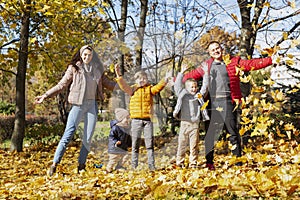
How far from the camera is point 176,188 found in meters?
2.90

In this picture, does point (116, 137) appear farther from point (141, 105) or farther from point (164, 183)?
point (164, 183)

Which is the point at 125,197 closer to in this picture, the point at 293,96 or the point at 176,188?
the point at 176,188

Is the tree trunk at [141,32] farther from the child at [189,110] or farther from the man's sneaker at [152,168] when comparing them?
the man's sneaker at [152,168]

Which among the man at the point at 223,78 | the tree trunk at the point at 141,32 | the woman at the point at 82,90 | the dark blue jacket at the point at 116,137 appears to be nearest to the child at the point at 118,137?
the dark blue jacket at the point at 116,137

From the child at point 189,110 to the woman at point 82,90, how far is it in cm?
89

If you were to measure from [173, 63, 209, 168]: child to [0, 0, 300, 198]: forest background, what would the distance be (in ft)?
1.34

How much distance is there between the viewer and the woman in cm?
407

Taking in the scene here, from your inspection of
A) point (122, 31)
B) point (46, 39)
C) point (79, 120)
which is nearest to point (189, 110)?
point (79, 120)

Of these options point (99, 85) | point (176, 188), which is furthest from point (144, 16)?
point (176, 188)

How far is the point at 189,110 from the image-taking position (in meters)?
4.07

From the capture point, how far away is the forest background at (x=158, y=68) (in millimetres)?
3037

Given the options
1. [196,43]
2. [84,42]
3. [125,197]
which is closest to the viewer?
[125,197]

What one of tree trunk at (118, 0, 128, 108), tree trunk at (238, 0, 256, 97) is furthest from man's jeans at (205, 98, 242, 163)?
tree trunk at (118, 0, 128, 108)

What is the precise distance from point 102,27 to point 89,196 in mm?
5061
